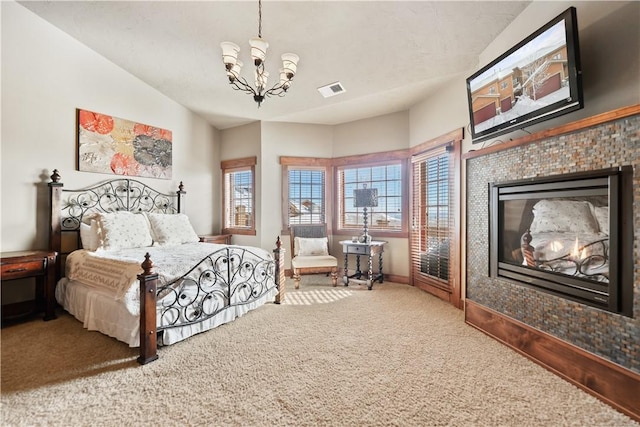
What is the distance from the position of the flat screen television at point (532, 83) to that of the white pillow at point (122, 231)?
4021mm

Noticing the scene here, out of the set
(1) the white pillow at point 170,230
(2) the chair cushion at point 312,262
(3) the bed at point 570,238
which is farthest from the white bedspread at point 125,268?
(3) the bed at point 570,238

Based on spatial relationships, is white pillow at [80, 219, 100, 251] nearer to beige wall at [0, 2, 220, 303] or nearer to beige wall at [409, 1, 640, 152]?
beige wall at [0, 2, 220, 303]

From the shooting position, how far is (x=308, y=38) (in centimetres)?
305

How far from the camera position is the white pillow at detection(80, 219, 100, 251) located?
3.28 meters

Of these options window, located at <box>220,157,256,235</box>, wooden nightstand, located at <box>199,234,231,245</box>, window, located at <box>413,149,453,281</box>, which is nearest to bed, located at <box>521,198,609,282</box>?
window, located at <box>413,149,453,281</box>

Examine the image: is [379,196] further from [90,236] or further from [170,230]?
[90,236]

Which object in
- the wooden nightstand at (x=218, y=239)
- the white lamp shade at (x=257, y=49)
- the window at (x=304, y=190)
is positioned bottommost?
the wooden nightstand at (x=218, y=239)

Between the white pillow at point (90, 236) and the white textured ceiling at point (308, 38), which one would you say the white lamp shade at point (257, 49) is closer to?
the white textured ceiling at point (308, 38)

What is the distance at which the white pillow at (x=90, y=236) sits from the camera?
3.28m

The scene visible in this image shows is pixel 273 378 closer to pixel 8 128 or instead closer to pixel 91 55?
pixel 8 128

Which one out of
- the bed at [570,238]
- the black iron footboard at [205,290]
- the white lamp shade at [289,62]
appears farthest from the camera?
the white lamp shade at [289,62]

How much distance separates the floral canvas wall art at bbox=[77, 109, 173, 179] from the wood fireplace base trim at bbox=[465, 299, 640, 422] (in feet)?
15.8

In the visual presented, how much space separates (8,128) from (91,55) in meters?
1.35

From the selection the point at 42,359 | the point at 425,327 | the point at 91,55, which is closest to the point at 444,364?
the point at 425,327
